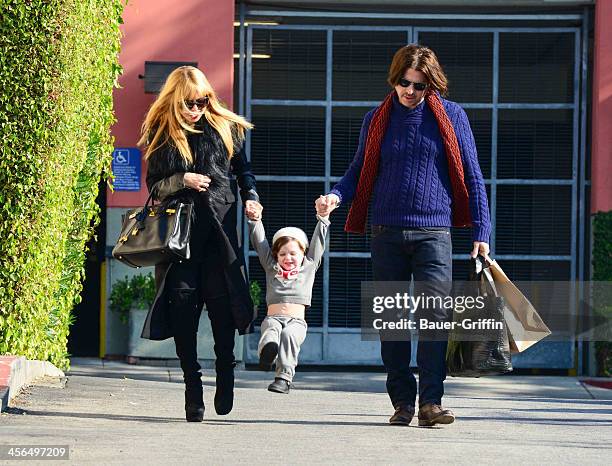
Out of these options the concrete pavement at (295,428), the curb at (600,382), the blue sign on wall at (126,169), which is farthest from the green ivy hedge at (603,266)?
the blue sign on wall at (126,169)

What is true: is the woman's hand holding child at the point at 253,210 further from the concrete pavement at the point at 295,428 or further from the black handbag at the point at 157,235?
the concrete pavement at the point at 295,428

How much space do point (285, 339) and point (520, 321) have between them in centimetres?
129

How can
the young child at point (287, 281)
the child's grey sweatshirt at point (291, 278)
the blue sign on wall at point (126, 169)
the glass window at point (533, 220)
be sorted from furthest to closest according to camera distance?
the glass window at point (533, 220)
the blue sign on wall at point (126, 169)
the child's grey sweatshirt at point (291, 278)
the young child at point (287, 281)

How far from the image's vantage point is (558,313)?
523 inches

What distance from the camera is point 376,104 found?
13.2m

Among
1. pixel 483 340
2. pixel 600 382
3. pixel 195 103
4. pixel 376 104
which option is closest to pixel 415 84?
pixel 195 103

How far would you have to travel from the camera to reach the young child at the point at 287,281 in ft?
25.2

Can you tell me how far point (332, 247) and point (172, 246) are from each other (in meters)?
6.38

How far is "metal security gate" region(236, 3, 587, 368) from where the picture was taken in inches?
522

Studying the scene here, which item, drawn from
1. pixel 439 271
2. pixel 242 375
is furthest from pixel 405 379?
pixel 242 375

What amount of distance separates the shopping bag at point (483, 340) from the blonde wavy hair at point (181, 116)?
1.44 metres

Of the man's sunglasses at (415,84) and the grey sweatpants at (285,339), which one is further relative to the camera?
the grey sweatpants at (285,339)

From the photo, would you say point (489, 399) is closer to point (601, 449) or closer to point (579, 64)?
point (601, 449)

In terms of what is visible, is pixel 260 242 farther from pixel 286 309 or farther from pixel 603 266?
pixel 603 266
